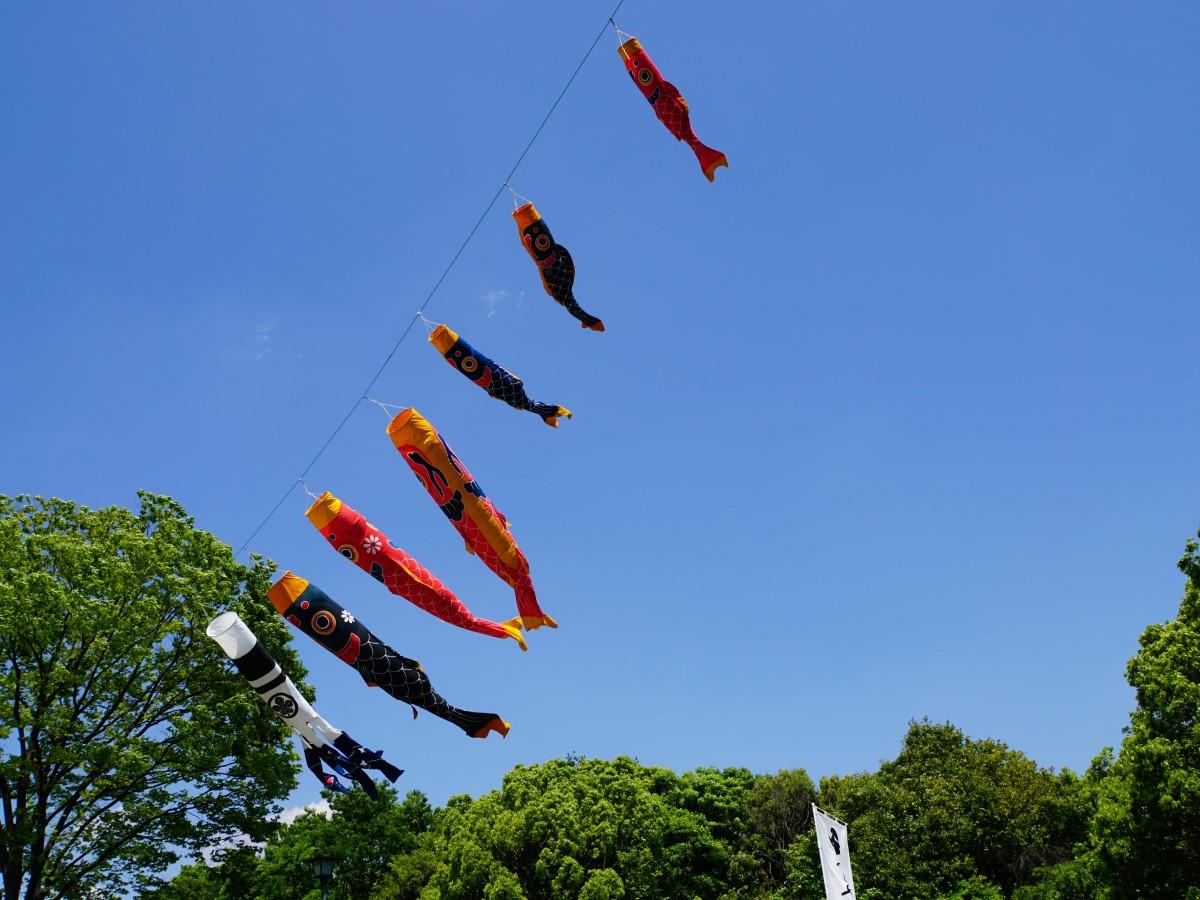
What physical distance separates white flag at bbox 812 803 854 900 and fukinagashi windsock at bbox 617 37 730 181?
816cm

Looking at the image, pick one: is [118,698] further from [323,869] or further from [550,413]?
[550,413]

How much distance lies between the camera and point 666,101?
871cm

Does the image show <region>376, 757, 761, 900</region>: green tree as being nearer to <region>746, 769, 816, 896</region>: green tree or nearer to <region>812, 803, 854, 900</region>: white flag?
<region>746, 769, 816, 896</region>: green tree

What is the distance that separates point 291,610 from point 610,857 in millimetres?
21152

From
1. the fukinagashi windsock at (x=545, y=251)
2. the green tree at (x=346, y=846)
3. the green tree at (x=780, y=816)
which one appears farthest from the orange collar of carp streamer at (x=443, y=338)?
the green tree at (x=780, y=816)

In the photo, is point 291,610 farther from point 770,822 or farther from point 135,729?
point 770,822

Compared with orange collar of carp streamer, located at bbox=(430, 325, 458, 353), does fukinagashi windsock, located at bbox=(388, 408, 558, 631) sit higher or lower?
lower

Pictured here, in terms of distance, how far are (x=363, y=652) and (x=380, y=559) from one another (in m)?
0.93

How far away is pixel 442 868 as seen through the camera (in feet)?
84.9

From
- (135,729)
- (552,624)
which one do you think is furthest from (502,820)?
(552,624)

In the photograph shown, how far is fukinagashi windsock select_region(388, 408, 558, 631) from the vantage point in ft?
30.2

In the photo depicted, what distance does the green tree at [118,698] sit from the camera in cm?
1515

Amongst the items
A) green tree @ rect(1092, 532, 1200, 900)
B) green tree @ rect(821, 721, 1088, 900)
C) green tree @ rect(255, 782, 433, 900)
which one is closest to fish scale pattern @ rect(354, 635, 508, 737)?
green tree @ rect(1092, 532, 1200, 900)

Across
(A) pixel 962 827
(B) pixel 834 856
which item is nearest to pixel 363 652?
(B) pixel 834 856
